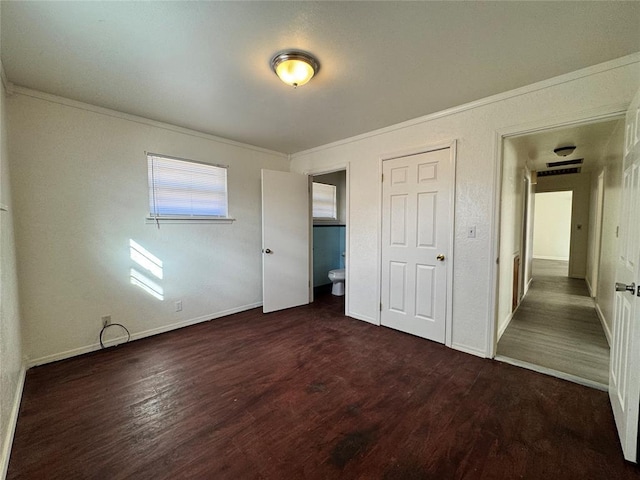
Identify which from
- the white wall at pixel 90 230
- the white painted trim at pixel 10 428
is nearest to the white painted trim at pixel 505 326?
the white wall at pixel 90 230

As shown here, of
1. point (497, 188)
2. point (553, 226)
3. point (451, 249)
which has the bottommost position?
point (451, 249)

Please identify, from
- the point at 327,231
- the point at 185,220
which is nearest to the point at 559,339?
the point at 327,231

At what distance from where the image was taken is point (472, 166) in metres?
2.47

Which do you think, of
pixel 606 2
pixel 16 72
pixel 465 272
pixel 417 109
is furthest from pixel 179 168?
pixel 606 2

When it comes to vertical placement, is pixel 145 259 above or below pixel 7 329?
above

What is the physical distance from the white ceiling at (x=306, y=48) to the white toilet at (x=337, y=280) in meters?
2.66

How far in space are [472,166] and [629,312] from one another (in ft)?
4.94

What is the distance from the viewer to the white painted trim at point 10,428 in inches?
51.9

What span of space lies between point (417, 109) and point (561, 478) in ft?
9.09

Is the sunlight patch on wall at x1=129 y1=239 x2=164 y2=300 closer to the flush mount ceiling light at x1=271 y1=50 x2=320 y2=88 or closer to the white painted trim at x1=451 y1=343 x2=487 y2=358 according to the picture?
the flush mount ceiling light at x1=271 y1=50 x2=320 y2=88

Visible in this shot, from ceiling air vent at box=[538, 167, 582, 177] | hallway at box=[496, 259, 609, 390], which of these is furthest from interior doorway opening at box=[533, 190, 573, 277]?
hallway at box=[496, 259, 609, 390]

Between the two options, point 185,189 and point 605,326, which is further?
point 185,189

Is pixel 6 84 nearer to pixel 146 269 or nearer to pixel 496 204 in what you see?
pixel 146 269

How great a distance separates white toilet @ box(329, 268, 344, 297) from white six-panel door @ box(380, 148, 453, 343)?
138 centimetres
